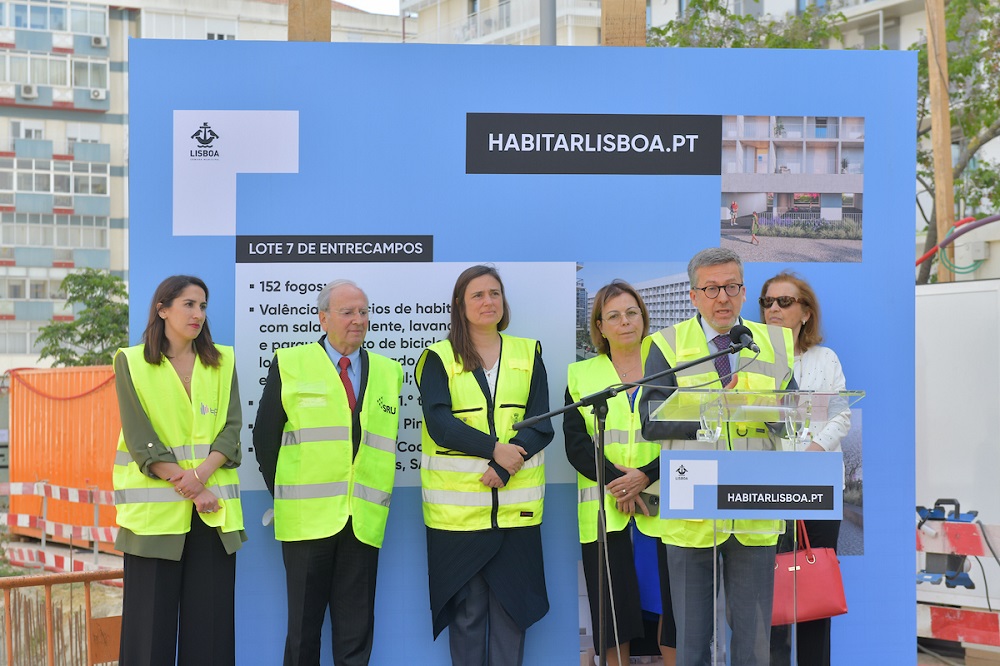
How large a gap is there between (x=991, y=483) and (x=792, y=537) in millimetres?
2796

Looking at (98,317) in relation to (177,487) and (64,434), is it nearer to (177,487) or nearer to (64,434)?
(64,434)

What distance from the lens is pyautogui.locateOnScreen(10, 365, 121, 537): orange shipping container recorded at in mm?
11016

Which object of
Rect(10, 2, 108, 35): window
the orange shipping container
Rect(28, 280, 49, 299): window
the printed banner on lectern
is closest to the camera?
the printed banner on lectern

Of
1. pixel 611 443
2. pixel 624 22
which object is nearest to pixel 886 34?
pixel 624 22

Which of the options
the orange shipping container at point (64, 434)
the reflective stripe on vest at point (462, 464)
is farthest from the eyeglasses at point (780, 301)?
the orange shipping container at point (64, 434)

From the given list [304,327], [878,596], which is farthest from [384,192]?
[878,596]

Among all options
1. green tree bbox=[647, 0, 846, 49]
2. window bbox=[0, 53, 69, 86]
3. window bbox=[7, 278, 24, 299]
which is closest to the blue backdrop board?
green tree bbox=[647, 0, 846, 49]

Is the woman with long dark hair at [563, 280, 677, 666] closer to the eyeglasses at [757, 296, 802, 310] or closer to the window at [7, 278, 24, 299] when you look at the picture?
the eyeglasses at [757, 296, 802, 310]

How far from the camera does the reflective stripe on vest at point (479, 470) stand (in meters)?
5.04

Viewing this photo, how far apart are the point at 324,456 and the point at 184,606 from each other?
83cm

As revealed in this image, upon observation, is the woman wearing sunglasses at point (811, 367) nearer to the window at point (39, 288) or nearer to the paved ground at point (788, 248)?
the paved ground at point (788, 248)

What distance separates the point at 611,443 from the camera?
5078 millimetres

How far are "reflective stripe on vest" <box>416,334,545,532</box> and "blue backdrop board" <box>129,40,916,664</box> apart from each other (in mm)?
354

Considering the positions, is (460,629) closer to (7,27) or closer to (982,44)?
(982,44)
